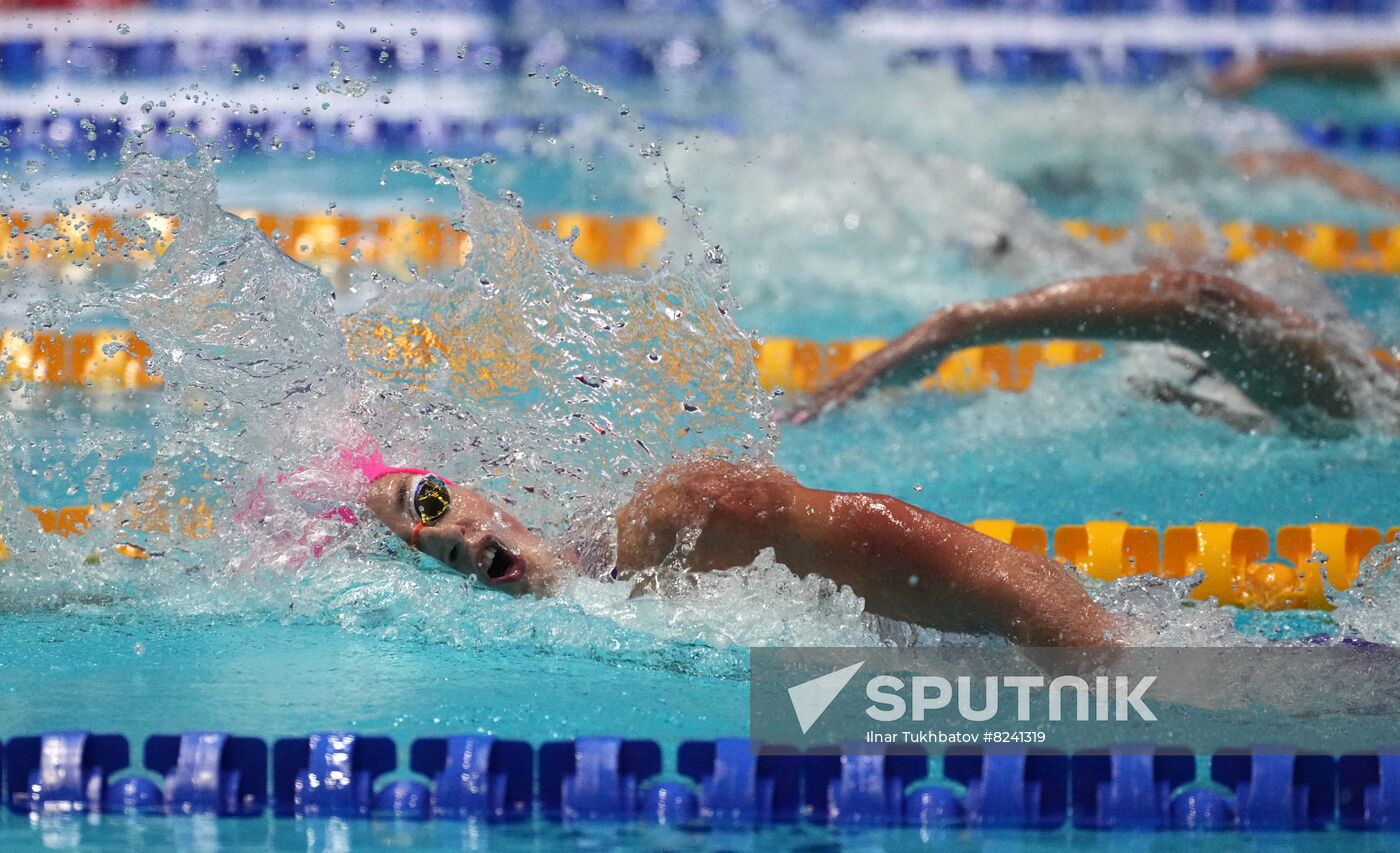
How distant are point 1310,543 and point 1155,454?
1.88 ft

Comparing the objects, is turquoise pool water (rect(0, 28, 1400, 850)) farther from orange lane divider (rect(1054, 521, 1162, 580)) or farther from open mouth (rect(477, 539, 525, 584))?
orange lane divider (rect(1054, 521, 1162, 580))

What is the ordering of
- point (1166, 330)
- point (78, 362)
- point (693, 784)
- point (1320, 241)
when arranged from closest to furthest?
point (693, 784) → point (1166, 330) → point (78, 362) → point (1320, 241)

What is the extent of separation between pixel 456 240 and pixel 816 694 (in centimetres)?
363

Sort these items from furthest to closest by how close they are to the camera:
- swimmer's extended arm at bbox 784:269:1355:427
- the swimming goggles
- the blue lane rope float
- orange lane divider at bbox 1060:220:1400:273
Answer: orange lane divider at bbox 1060:220:1400:273
swimmer's extended arm at bbox 784:269:1355:427
the swimming goggles
the blue lane rope float

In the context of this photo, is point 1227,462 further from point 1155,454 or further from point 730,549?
point 730,549

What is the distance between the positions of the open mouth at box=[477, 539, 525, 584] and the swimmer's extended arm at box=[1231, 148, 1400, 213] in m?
4.74

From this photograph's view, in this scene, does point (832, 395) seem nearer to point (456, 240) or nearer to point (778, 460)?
point (778, 460)

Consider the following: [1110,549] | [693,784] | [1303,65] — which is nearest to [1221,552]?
[1110,549]

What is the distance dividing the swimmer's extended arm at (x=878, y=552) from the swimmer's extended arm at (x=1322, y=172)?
14.7ft

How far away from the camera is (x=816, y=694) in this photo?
221 cm

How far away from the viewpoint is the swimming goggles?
2229 mm
